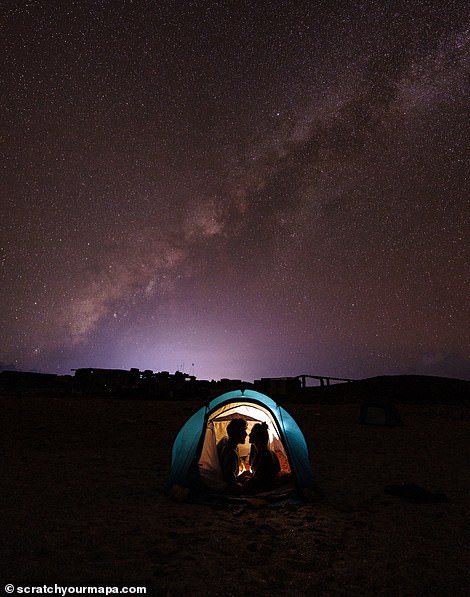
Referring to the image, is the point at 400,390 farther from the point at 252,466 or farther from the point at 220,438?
the point at 252,466

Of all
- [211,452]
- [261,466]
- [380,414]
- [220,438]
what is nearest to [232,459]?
[261,466]

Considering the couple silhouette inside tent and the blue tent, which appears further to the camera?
the couple silhouette inside tent

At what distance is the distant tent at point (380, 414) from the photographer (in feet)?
55.9

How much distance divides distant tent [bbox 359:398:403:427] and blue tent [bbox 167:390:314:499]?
10.1 m

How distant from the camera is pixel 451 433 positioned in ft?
51.2

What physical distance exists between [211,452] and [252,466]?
101 centimetres

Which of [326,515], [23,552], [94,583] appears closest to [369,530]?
[326,515]

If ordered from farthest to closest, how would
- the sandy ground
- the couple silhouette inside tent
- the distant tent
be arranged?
the distant tent → the couple silhouette inside tent → the sandy ground

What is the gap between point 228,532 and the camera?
17.1 feet

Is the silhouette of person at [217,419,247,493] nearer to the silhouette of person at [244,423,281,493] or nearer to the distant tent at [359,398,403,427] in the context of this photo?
the silhouette of person at [244,423,281,493]

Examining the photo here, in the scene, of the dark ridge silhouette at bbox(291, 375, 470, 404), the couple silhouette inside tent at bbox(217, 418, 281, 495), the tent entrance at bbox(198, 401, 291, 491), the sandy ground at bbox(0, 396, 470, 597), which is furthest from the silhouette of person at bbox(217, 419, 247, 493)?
the dark ridge silhouette at bbox(291, 375, 470, 404)

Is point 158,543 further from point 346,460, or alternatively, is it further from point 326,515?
point 346,460

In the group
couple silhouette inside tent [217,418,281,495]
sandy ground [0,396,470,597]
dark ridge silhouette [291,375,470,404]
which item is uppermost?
dark ridge silhouette [291,375,470,404]

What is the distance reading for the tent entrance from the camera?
7.27 metres
